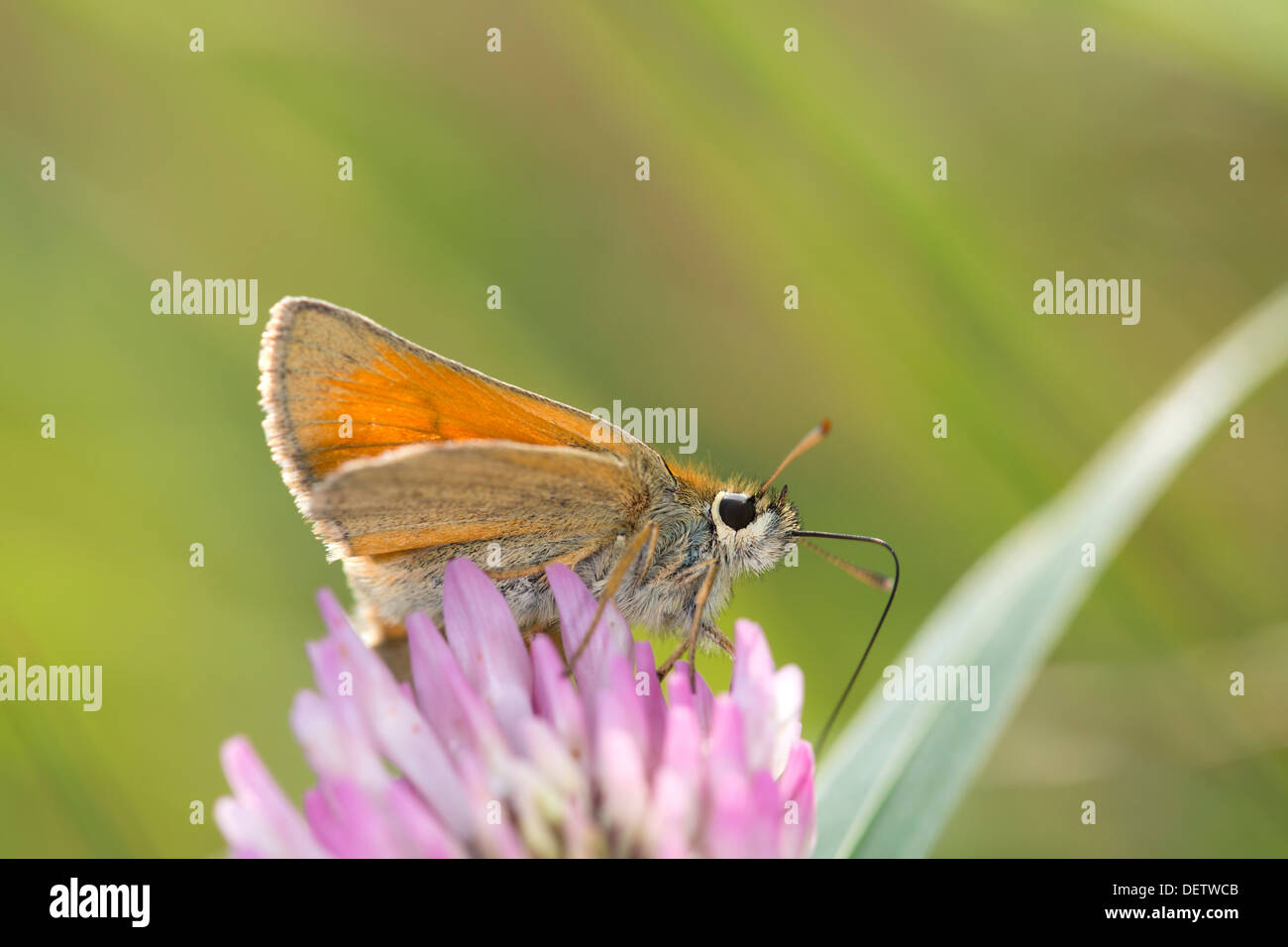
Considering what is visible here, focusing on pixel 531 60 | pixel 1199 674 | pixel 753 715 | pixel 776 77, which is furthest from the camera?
pixel 531 60

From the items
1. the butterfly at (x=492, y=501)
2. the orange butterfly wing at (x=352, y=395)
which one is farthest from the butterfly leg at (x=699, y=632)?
the orange butterfly wing at (x=352, y=395)

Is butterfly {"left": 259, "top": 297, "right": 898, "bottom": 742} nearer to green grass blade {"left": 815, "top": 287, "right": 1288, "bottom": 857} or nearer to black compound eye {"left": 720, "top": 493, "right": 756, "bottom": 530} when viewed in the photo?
black compound eye {"left": 720, "top": 493, "right": 756, "bottom": 530}

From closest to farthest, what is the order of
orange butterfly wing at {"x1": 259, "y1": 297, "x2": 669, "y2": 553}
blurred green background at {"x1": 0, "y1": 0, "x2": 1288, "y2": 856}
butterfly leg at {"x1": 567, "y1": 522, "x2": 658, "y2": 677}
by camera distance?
butterfly leg at {"x1": 567, "y1": 522, "x2": 658, "y2": 677}, orange butterfly wing at {"x1": 259, "y1": 297, "x2": 669, "y2": 553}, blurred green background at {"x1": 0, "y1": 0, "x2": 1288, "y2": 856}

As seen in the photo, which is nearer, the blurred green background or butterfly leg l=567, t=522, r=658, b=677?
butterfly leg l=567, t=522, r=658, b=677

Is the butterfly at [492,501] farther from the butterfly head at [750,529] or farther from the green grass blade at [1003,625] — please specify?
the green grass blade at [1003,625]

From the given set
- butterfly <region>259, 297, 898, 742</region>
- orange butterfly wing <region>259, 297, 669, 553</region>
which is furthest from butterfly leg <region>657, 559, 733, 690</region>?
orange butterfly wing <region>259, 297, 669, 553</region>
